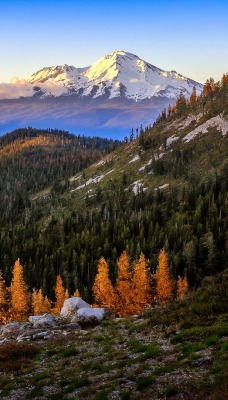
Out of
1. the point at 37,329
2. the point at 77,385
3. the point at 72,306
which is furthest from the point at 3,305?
the point at 77,385

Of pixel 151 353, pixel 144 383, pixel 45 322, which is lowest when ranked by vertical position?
pixel 45 322

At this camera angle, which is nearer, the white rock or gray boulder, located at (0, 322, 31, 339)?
gray boulder, located at (0, 322, 31, 339)

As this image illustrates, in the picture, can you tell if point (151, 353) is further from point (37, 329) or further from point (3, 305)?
point (3, 305)

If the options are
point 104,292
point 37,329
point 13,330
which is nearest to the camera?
point 37,329

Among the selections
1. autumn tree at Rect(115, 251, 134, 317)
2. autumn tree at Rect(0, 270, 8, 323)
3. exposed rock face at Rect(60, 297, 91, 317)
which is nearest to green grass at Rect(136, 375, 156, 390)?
exposed rock face at Rect(60, 297, 91, 317)

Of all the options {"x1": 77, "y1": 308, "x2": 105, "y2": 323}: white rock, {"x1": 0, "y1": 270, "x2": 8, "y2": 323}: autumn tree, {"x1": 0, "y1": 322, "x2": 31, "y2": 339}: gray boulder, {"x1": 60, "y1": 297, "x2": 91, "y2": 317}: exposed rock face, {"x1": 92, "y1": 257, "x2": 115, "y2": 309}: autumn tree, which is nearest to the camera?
A: {"x1": 0, "y1": 322, "x2": 31, "y2": 339}: gray boulder

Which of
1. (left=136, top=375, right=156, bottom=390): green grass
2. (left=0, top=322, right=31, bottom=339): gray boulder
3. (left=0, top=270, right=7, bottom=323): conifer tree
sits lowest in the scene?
(left=0, top=270, right=7, bottom=323): conifer tree

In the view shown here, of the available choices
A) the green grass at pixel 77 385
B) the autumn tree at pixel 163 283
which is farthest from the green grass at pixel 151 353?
the autumn tree at pixel 163 283

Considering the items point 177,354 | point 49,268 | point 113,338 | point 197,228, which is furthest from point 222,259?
point 177,354

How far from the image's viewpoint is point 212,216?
497 feet

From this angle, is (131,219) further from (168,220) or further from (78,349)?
(78,349)

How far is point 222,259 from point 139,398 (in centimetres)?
10556

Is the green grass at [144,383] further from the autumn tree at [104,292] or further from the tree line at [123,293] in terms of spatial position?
the autumn tree at [104,292]

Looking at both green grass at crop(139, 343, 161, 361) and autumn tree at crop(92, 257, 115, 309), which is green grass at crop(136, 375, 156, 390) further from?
autumn tree at crop(92, 257, 115, 309)
